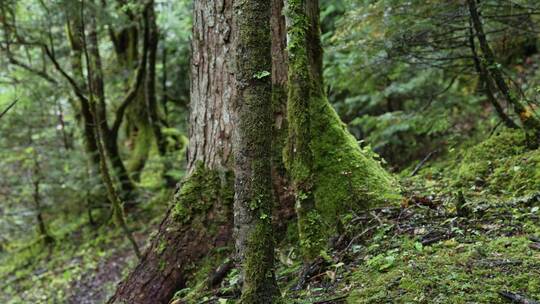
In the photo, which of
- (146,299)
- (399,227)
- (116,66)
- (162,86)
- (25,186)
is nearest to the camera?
(399,227)

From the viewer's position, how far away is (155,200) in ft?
37.4

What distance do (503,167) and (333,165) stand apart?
6.03 ft

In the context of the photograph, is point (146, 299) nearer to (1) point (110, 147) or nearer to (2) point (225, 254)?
(2) point (225, 254)

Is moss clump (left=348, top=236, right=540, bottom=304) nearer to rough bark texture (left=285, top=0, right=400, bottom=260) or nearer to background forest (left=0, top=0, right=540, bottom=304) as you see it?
background forest (left=0, top=0, right=540, bottom=304)

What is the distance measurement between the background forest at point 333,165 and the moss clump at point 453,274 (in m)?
0.01

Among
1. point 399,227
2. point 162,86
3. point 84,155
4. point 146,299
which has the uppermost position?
point 162,86

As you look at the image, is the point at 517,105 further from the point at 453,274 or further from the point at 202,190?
the point at 202,190

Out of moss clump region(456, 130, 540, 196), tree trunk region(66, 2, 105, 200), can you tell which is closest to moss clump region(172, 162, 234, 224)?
moss clump region(456, 130, 540, 196)

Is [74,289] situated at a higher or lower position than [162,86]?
lower

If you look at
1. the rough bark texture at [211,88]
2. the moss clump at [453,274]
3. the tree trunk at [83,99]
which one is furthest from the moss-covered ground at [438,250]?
the tree trunk at [83,99]

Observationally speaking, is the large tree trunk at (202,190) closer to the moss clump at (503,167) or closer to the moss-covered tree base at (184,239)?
the moss-covered tree base at (184,239)

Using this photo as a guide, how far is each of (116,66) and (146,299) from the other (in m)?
9.49

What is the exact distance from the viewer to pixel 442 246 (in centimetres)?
356

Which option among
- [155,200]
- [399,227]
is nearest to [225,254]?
[399,227]
